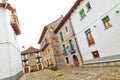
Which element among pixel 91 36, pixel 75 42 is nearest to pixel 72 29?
pixel 75 42

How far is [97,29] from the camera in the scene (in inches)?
510

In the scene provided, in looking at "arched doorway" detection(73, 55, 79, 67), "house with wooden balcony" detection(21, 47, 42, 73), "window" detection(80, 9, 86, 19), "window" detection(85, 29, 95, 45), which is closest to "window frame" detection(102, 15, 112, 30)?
"window" detection(85, 29, 95, 45)

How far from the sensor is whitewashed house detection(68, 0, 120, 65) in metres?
10.5

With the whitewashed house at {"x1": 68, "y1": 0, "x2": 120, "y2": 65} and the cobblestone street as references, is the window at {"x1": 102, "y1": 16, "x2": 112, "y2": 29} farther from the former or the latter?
the cobblestone street

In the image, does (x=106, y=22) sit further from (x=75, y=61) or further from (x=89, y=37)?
(x=75, y=61)

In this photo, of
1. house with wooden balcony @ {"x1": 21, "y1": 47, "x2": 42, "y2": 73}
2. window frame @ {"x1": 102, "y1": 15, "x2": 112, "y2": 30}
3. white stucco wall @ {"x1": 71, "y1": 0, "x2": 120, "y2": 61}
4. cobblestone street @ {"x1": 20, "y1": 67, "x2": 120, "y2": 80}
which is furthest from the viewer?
house with wooden balcony @ {"x1": 21, "y1": 47, "x2": 42, "y2": 73}

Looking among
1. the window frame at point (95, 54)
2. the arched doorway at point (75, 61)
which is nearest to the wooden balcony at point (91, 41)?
the window frame at point (95, 54)

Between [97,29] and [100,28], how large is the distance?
55cm

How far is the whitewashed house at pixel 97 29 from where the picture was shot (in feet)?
34.6

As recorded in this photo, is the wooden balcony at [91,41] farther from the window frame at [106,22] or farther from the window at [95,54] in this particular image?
the window frame at [106,22]

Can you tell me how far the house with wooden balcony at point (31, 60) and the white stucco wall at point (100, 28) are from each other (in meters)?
28.3

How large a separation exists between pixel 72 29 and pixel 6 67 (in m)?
10.3

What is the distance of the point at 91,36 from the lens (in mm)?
14453

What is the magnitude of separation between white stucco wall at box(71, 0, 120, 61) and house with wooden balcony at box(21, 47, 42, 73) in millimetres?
28312
